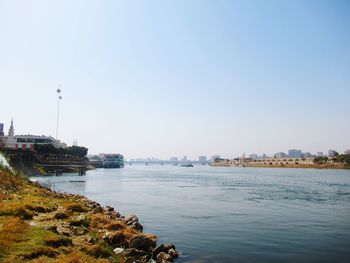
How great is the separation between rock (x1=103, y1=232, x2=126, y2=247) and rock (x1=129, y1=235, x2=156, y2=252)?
0.62 metres

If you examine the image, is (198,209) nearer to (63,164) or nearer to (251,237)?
(251,237)

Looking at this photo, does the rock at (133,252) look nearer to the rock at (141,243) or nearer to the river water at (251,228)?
the rock at (141,243)

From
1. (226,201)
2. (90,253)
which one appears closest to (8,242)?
(90,253)

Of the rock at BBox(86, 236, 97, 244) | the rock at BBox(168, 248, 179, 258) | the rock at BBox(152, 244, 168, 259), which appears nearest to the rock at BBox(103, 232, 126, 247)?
the rock at BBox(86, 236, 97, 244)

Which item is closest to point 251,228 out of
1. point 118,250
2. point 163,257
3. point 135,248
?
point 163,257

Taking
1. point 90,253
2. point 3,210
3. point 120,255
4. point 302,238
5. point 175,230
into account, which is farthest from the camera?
point 175,230

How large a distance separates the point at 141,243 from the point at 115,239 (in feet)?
5.70

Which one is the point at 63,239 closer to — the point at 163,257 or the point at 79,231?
the point at 79,231

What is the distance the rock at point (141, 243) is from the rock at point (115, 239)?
62 cm

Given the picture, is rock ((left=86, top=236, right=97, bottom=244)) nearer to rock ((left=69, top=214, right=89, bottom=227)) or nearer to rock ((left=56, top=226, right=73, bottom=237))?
rock ((left=56, top=226, right=73, bottom=237))

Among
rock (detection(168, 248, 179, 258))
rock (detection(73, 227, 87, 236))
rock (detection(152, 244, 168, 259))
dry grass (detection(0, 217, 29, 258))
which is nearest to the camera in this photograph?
dry grass (detection(0, 217, 29, 258))

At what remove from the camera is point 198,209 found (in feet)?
152

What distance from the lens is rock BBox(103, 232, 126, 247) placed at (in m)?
22.4

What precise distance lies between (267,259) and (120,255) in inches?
396
